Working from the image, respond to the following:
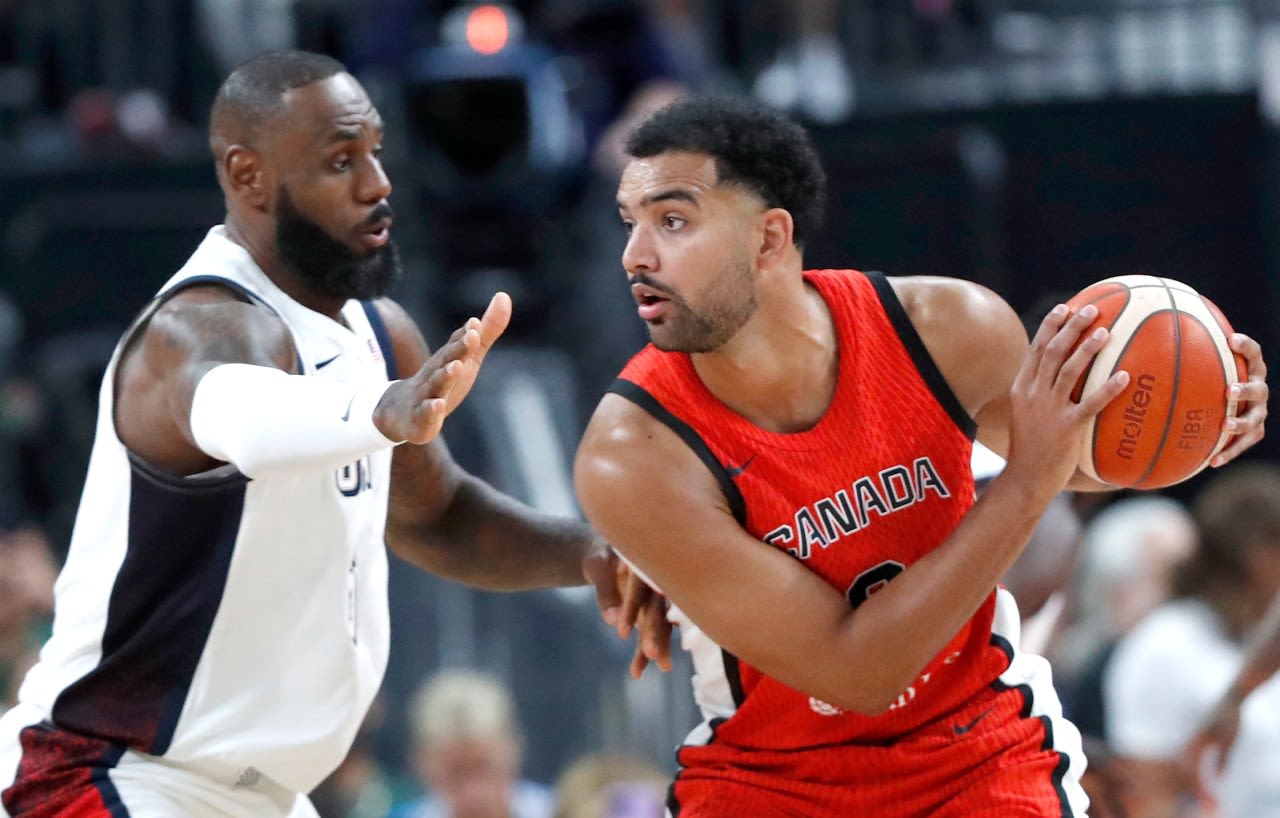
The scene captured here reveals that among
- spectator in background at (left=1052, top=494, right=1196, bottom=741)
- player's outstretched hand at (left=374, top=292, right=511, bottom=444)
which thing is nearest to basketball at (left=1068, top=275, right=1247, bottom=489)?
player's outstretched hand at (left=374, top=292, right=511, bottom=444)

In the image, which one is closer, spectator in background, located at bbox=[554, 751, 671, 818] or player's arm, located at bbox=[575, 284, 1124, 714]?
player's arm, located at bbox=[575, 284, 1124, 714]

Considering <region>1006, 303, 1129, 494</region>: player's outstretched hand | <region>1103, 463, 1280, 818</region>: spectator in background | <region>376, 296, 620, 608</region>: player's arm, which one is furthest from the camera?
<region>1103, 463, 1280, 818</region>: spectator in background

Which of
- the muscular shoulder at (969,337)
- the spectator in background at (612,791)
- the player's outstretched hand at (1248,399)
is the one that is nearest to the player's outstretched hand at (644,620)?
the muscular shoulder at (969,337)

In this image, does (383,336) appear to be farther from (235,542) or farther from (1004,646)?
(1004,646)

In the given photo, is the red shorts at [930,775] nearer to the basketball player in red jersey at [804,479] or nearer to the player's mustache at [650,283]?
the basketball player in red jersey at [804,479]

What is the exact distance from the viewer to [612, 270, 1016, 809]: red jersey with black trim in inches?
161

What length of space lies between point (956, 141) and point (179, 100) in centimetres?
431

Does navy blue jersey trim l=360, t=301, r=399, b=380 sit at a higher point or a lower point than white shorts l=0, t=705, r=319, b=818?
higher

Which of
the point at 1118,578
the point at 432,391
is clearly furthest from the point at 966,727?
the point at 1118,578

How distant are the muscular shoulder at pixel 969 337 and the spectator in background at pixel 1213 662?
119 inches

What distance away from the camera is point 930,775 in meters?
4.10

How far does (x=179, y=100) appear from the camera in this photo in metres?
11.0

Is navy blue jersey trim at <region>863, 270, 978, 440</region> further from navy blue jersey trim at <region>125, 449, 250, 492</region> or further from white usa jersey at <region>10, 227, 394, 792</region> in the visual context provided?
navy blue jersey trim at <region>125, 449, 250, 492</region>

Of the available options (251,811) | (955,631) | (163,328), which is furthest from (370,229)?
(955,631)
